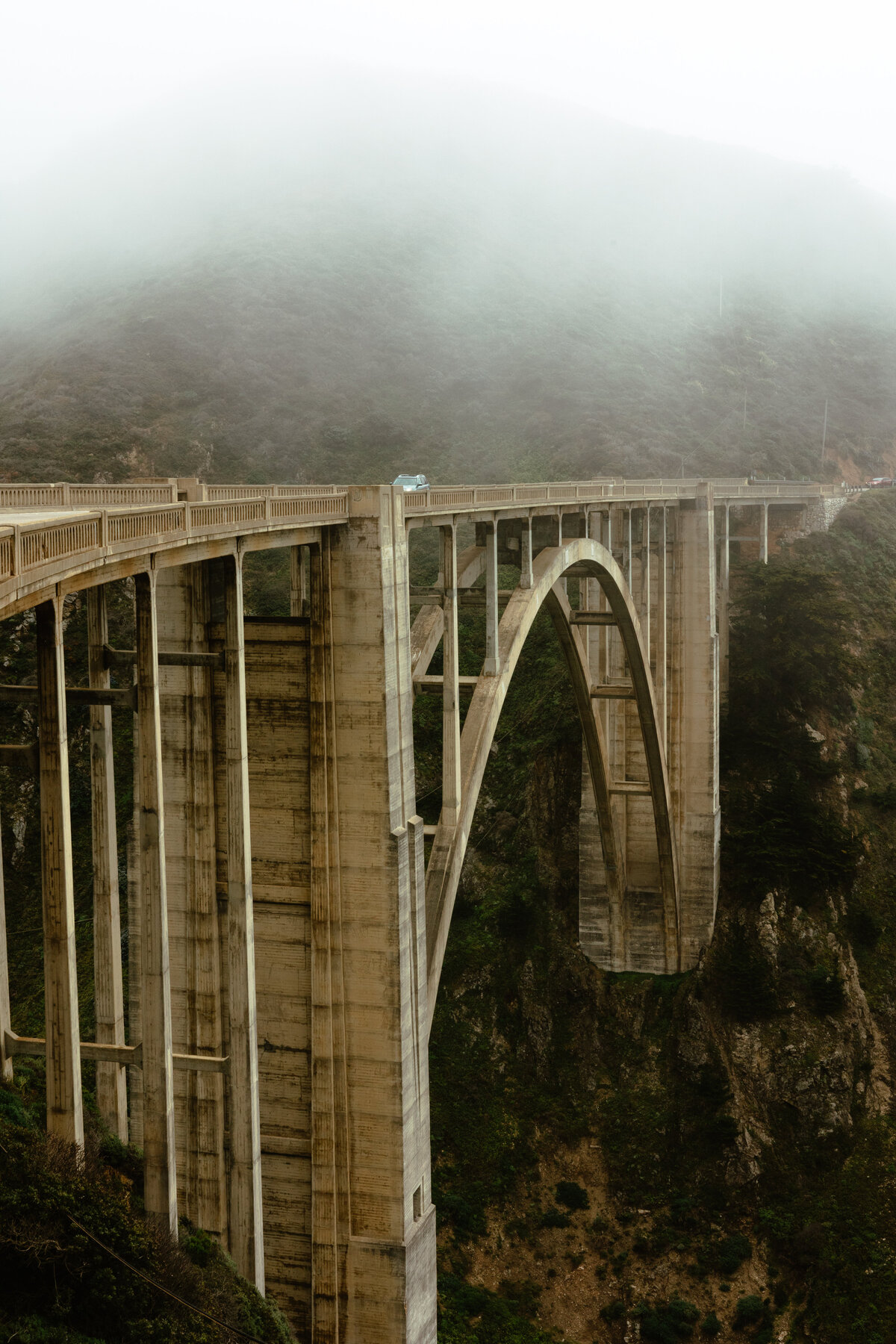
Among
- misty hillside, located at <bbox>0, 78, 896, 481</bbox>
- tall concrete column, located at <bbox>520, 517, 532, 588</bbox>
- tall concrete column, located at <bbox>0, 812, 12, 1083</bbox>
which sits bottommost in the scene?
tall concrete column, located at <bbox>0, 812, 12, 1083</bbox>

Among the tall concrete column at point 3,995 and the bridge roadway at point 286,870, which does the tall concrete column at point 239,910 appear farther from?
the tall concrete column at point 3,995

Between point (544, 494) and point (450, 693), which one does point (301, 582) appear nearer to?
point (450, 693)

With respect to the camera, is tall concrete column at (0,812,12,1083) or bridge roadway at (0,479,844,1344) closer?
tall concrete column at (0,812,12,1083)

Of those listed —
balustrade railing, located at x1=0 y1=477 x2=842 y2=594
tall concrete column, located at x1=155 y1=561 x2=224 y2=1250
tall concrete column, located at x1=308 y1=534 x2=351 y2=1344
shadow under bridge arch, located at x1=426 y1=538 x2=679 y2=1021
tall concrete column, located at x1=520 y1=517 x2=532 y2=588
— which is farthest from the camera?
tall concrete column, located at x1=520 y1=517 x2=532 y2=588

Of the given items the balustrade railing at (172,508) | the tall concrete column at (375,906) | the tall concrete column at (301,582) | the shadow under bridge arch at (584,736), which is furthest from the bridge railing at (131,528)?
the shadow under bridge arch at (584,736)

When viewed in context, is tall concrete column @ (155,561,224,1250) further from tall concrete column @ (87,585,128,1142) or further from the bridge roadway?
tall concrete column @ (87,585,128,1142)

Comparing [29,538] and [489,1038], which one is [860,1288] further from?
[29,538]

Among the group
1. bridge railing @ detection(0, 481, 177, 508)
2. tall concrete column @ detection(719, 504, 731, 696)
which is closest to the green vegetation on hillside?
bridge railing @ detection(0, 481, 177, 508)

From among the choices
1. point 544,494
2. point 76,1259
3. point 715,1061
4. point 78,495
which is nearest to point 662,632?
point 715,1061
